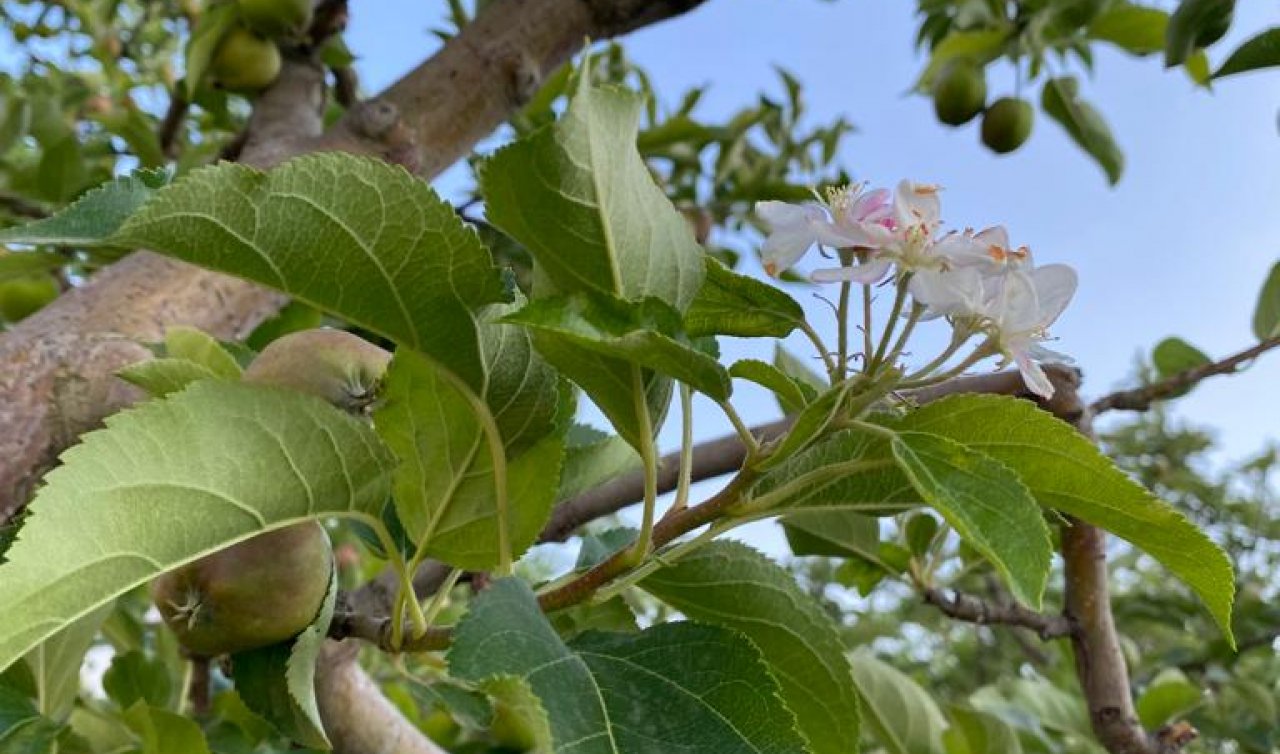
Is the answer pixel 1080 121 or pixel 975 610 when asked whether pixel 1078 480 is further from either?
pixel 1080 121

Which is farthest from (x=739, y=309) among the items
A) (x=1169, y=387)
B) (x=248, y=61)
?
(x=248, y=61)

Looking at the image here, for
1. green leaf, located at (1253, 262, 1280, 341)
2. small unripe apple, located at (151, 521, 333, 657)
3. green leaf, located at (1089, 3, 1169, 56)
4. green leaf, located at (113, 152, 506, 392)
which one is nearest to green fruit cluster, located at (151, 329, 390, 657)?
small unripe apple, located at (151, 521, 333, 657)

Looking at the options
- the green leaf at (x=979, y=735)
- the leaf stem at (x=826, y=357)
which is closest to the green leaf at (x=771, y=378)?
the leaf stem at (x=826, y=357)

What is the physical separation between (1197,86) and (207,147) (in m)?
1.50

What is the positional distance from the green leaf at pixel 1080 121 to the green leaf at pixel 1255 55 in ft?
2.69

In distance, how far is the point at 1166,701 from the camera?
1435 millimetres

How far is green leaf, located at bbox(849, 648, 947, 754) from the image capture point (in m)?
1.27

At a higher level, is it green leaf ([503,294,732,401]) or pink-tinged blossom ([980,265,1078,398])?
pink-tinged blossom ([980,265,1078,398])

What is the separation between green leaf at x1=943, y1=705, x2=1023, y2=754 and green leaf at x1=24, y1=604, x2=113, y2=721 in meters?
0.89

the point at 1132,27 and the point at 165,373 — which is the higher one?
the point at 1132,27

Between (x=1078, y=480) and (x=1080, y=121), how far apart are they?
5.03ft

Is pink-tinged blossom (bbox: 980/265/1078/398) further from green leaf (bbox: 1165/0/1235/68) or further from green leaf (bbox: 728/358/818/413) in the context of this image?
green leaf (bbox: 1165/0/1235/68)

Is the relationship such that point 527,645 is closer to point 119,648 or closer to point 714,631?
point 714,631

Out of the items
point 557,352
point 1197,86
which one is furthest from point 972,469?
point 1197,86
